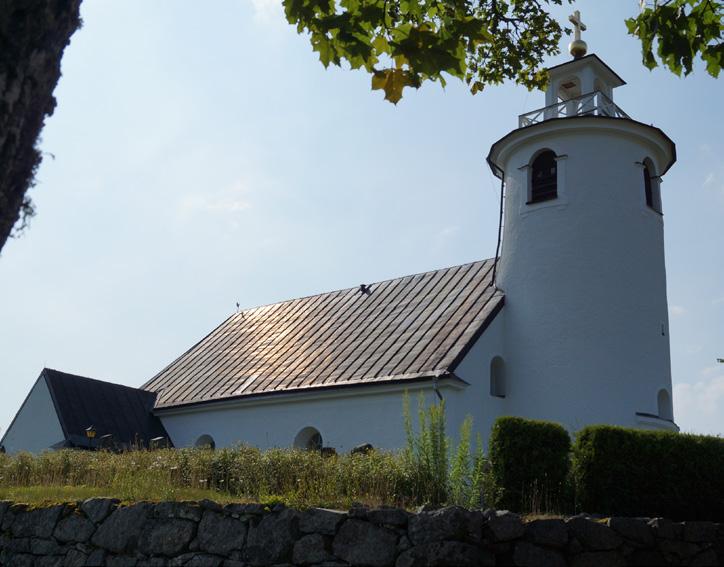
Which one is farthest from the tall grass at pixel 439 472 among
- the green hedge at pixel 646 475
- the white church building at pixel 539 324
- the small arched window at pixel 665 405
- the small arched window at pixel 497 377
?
the small arched window at pixel 665 405

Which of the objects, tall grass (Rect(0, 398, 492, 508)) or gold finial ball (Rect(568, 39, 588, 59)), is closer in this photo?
tall grass (Rect(0, 398, 492, 508))

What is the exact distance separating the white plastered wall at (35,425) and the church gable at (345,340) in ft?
10.2

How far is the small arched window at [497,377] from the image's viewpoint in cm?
1830

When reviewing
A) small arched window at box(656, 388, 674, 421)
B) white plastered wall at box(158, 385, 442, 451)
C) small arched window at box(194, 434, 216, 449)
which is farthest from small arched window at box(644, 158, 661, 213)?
small arched window at box(194, 434, 216, 449)

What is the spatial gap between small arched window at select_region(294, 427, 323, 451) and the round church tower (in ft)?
14.9

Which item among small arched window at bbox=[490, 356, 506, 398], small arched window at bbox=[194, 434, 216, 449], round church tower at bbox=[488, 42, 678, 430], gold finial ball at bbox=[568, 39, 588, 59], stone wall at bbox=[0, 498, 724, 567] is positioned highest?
gold finial ball at bbox=[568, 39, 588, 59]

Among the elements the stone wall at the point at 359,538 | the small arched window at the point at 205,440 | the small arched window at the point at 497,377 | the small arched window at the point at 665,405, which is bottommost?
the stone wall at the point at 359,538

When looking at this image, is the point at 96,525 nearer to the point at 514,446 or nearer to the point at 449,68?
the point at 514,446

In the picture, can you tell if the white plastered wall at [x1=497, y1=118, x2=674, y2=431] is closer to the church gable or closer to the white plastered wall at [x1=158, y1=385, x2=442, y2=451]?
the church gable

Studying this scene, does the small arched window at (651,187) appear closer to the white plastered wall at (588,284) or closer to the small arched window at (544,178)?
the white plastered wall at (588,284)

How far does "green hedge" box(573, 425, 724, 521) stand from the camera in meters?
9.48

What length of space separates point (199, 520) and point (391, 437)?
866cm

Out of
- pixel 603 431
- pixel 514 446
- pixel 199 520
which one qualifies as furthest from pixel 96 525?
pixel 603 431

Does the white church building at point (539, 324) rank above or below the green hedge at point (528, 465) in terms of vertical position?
above
